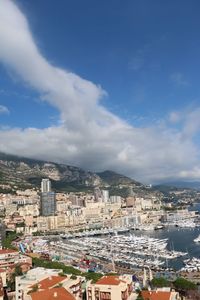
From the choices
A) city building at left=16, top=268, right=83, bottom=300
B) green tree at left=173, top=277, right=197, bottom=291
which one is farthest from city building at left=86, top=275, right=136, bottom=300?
green tree at left=173, top=277, right=197, bottom=291

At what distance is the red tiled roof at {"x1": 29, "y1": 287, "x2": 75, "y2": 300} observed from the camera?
2498 centimetres

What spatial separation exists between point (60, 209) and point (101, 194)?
150 ft

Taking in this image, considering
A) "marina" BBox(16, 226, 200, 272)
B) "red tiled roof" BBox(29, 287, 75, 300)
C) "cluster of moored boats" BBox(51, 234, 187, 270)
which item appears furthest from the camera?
"cluster of moored boats" BBox(51, 234, 187, 270)

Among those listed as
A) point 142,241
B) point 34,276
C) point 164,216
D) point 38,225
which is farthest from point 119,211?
point 34,276

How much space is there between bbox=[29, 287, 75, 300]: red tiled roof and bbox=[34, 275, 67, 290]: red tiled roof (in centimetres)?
168

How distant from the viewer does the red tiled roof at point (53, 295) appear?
82.0 feet

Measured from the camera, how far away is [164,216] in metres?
132

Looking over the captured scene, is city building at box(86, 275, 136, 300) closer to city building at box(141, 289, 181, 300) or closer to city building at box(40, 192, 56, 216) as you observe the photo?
city building at box(141, 289, 181, 300)

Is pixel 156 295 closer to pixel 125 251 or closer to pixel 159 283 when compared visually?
pixel 159 283

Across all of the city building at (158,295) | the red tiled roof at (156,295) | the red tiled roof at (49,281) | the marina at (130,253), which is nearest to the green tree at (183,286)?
the city building at (158,295)

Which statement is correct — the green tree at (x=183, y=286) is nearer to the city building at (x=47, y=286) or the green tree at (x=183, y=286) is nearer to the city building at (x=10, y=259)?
the city building at (x=47, y=286)

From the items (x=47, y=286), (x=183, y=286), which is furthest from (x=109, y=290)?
(x=183, y=286)

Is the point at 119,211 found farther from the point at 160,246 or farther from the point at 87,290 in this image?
the point at 87,290

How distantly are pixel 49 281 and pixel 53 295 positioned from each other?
420cm
